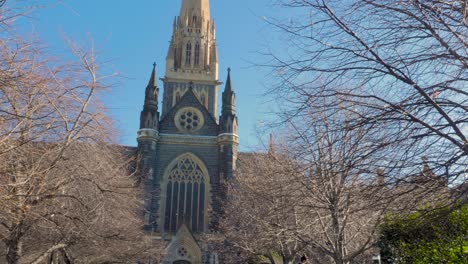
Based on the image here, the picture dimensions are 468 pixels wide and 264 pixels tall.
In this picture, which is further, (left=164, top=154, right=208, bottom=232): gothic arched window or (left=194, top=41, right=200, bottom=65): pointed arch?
(left=194, top=41, right=200, bottom=65): pointed arch

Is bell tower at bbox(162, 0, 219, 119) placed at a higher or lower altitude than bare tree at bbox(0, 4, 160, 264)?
higher

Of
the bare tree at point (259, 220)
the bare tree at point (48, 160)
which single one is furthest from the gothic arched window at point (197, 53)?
the bare tree at point (48, 160)

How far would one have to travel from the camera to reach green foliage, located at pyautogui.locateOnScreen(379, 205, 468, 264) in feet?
25.3

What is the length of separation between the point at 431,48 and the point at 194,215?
28.9 metres

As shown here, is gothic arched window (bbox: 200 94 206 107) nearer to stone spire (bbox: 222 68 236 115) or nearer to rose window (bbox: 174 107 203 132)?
stone spire (bbox: 222 68 236 115)

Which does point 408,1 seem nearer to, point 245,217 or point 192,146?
point 245,217

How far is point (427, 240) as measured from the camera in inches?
350

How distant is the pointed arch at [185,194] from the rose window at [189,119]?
217 centimetres

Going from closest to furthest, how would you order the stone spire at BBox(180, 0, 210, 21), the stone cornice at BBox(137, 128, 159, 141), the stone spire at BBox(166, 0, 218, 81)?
the stone cornice at BBox(137, 128, 159, 141) → the stone spire at BBox(166, 0, 218, 81) → the stone spire at BBox(180, 0, 210, 21)

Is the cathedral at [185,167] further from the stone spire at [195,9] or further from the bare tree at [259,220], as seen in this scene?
the stone spire at [195,9]

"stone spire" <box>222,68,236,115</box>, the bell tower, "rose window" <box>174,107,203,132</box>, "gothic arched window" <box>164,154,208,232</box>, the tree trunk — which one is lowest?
the tree trunk

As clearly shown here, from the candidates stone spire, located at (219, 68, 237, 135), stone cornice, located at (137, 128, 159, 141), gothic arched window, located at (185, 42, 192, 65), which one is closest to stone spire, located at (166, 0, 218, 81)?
gothic arched window, located at (185, 42, 192, 65)

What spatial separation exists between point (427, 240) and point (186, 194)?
2546 centimetres

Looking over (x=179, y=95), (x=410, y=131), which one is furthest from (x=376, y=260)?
(x=179, y=95)
